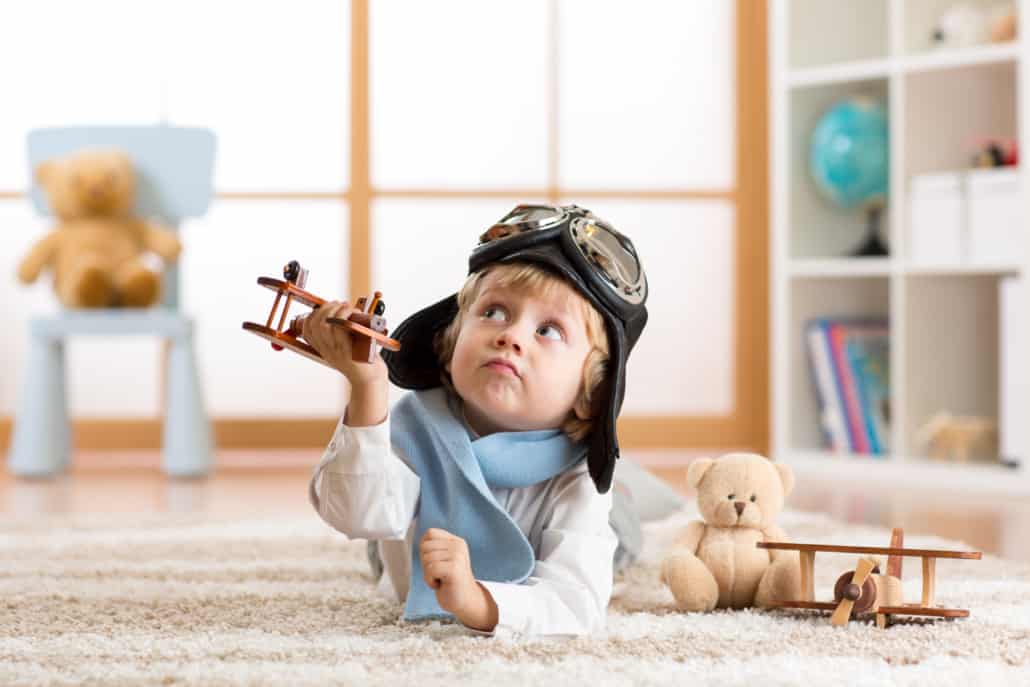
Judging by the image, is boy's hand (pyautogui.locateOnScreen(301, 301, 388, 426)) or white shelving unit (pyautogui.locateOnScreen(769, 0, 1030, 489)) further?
white shelving unit (pyautogui.locateOnScreen(769, 0, 1030, 489))

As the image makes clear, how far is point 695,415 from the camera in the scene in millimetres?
3266

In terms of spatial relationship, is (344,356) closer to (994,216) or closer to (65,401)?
(994,216)

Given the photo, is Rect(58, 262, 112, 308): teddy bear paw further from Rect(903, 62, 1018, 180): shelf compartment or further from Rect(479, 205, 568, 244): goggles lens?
Rect(479, 205, 568, 244): goggles lens

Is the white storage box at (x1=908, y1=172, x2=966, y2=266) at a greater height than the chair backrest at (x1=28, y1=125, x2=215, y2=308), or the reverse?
the chair backrest at (x1=28, y1=125, x2=215, y2=308)

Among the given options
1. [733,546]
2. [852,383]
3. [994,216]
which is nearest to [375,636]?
[733,546]

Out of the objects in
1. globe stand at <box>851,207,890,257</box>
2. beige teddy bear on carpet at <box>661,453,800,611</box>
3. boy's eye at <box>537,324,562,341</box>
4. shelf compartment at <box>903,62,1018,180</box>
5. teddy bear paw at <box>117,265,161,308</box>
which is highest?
shelf compartment at <box>903,62,1018,180</box>

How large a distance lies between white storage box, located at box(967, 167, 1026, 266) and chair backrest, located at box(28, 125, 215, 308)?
152 centimetres

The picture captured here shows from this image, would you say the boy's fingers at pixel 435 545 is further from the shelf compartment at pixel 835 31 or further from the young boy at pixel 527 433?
the shelf compartment at pixel 835 31

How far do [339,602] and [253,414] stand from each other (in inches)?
78.5

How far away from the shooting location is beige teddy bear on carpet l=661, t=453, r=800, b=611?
124 centimetres

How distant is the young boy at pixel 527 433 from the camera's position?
1.12 m

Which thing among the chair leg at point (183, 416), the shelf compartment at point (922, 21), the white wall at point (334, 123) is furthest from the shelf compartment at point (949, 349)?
the chair leg at point (183, 416)

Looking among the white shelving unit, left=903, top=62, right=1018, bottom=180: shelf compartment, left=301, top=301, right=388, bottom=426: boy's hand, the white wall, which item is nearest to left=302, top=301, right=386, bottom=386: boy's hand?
left=301, top=301, right=388, bottom=426: boy's hand

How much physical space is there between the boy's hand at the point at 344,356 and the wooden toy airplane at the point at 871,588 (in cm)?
41
